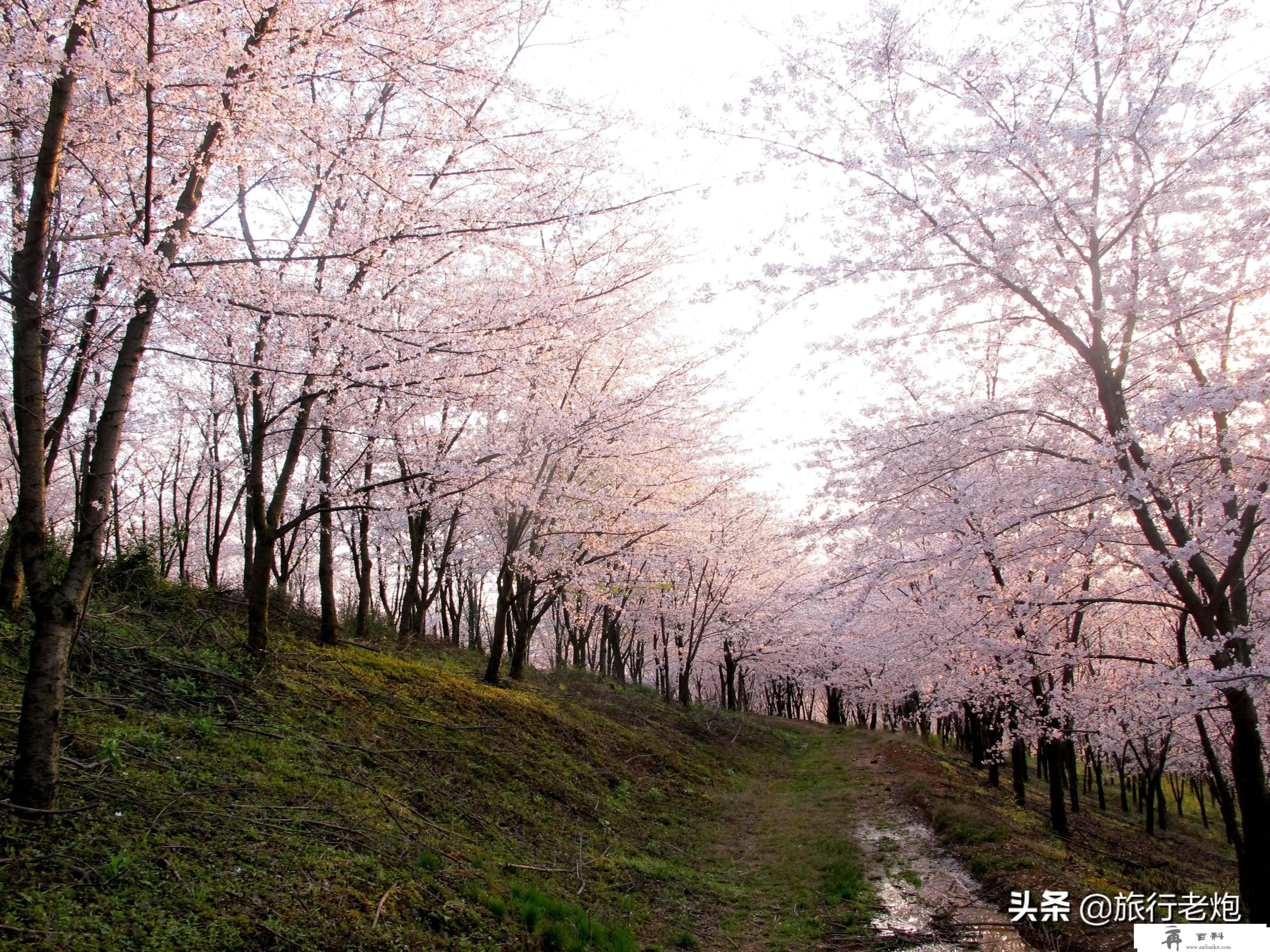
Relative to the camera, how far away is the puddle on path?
6410 mm

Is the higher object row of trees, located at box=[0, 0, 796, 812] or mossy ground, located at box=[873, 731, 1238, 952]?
row of trees, located at box=[0, 0, 796, 812]

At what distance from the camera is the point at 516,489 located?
1183 centimetres

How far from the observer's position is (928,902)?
756cm

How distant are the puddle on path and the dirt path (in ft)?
0.05

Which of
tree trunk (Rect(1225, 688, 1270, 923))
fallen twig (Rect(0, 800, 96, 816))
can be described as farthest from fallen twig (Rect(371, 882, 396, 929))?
tree trunk (Rect(1225, 688, 1270, 923))

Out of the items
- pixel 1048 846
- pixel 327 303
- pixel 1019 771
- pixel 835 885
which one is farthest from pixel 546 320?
pixel 1019 771

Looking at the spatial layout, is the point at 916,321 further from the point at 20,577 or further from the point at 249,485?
the point at 20,577

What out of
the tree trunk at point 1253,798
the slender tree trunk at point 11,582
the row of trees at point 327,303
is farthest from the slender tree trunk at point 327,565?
the tree trunk at point 1253,798

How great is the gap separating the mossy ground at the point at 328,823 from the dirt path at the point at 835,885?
0.08 meters

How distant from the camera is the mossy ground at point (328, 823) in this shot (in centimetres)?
359

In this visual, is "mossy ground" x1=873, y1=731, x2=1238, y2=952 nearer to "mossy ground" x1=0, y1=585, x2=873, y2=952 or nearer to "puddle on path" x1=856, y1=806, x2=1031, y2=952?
"puddle on path" x1=856, y1=806, x2=1031, y2=952

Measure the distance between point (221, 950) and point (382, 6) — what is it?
591cm

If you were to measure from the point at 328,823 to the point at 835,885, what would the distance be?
236 inches

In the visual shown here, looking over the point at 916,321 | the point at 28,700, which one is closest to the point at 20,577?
the point at 28,700
